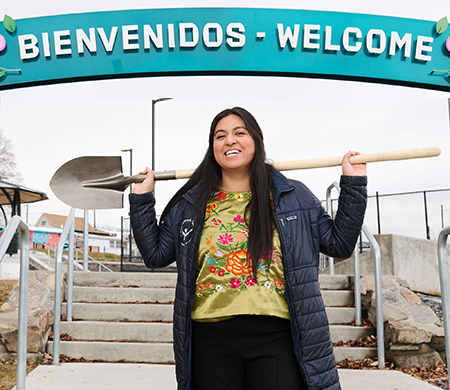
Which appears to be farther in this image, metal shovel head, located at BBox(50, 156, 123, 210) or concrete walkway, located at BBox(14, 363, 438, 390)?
concrete walkway, located at BBox(14, 363, 438, 390)

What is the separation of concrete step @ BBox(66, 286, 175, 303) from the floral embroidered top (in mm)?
3387

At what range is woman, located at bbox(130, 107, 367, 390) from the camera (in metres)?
1.62

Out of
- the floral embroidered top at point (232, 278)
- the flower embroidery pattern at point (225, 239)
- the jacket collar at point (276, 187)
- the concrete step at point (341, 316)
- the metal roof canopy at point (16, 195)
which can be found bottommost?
the concrete step at point (341, 316)

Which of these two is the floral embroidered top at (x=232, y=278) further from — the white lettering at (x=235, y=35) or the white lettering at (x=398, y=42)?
the white lettering at (x=398, y=42)

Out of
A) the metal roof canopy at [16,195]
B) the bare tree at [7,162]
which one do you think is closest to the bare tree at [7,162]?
the bare tree at [7,162]

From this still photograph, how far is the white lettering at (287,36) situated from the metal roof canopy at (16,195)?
5858 millimetres

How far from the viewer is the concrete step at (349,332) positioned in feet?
14.4

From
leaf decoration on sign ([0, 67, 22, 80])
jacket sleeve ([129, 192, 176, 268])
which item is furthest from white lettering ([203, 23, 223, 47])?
jacket sleeve ([129, 192, 176, 268])

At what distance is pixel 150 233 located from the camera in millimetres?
1886

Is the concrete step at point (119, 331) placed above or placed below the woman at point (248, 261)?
below

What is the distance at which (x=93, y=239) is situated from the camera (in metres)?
44.7

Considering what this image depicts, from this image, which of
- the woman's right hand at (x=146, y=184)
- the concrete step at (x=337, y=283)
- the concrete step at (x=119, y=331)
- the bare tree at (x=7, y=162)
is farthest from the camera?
the bare tree at (x=7, y=162)

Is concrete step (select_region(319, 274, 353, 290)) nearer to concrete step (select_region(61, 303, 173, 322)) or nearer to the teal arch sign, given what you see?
concrete step (select_region(61, 303, 173, 322))

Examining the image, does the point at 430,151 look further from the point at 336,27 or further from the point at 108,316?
the point at 336,27
